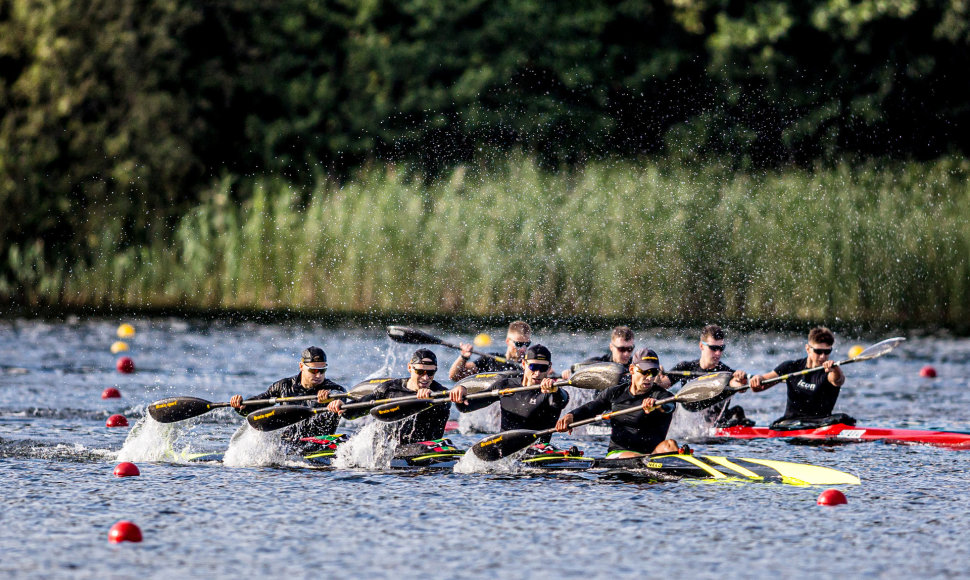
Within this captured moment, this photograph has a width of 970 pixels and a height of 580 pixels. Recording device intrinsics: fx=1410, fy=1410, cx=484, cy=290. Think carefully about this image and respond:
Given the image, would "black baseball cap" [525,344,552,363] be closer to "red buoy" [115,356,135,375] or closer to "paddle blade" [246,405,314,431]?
"paddle blade" [246,405,314,431]

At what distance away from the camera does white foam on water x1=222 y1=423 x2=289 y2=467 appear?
1441cm

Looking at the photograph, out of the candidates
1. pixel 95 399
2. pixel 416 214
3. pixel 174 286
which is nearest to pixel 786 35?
pixel 416 214

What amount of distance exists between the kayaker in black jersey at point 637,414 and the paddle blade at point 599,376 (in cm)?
8

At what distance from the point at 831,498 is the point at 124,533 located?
19.6 ft

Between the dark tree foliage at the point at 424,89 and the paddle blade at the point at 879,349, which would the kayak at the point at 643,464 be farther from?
the dark tree foliage at the point at 424,89

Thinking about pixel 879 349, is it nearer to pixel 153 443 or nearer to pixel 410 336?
pixel 410 336

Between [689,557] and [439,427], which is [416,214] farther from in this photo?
[689,557]

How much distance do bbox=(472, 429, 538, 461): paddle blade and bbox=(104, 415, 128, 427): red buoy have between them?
536cm

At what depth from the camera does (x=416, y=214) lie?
27.0 m

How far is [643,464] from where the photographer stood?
13.7 m

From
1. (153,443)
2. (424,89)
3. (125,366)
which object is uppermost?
(424,89)

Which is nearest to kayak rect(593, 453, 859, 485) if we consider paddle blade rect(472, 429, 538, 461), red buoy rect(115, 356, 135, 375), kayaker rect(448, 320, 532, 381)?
paddle blade rect(472, 429, 538, 461)

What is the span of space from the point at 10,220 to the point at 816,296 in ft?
65.0

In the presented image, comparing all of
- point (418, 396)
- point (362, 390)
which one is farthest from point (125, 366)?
point (418, 396)
